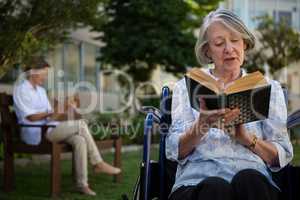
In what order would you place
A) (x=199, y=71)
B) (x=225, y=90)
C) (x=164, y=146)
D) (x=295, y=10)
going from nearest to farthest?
(x=225, y=90)
(x=199, y=71)
(x=164, y=146)
(x=295, y=10)

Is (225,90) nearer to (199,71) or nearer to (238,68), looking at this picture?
(199,71)

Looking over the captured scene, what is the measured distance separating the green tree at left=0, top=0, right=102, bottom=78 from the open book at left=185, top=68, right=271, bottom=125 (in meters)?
3.41

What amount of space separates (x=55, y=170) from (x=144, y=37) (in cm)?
877

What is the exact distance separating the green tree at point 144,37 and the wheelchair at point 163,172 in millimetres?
10023

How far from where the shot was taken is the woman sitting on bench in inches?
211

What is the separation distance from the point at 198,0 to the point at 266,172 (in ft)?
43.4

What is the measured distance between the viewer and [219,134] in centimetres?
260

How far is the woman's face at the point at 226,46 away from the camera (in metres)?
2.64

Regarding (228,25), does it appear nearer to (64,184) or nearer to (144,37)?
(64,184)

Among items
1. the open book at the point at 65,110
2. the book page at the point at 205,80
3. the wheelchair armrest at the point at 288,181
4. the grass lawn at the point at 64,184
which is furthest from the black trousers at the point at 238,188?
the open book at the point at 65,110

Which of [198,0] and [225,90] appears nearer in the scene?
[225,90]

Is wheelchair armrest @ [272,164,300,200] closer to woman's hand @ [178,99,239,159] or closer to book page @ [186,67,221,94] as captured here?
woman's hand @ [178,99,239,159]

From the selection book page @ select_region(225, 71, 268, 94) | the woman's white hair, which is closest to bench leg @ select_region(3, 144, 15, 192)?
the woman's white hair

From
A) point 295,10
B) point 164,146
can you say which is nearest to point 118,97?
point 295,10
